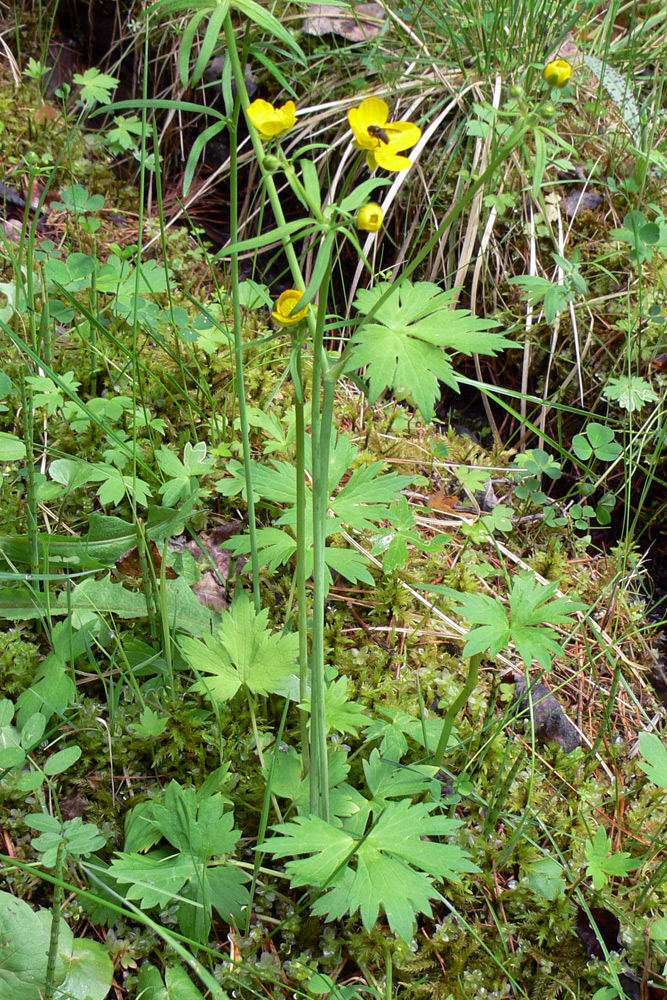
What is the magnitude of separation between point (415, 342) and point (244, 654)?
692 millimetres

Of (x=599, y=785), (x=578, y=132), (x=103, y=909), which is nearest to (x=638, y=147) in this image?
(x=578, y=132)

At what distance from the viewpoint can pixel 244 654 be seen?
1.39 m

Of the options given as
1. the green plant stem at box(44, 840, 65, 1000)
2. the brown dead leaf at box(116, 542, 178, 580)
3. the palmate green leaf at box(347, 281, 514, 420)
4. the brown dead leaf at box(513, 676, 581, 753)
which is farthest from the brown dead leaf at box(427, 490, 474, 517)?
the green plant stem at box(44, 840, 65, 1000)

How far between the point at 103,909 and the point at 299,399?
1005 mm

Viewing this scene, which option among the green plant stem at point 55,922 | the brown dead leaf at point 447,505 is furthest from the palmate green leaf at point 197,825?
the brown dead leaf at point 447,505

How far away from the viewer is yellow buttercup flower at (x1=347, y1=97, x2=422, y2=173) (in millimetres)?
965

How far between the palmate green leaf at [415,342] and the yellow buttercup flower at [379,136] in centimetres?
17

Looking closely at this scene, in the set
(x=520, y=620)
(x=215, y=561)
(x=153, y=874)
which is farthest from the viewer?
(x=215, y=561)

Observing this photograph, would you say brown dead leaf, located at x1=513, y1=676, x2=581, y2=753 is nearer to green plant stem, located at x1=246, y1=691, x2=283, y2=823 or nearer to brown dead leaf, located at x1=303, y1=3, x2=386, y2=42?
green plant stem, located at x1=246, y1=691, x2=283, y2=823

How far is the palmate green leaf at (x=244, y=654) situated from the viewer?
53.3 inches

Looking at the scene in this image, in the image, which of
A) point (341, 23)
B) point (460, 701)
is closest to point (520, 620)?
point (460, 701)

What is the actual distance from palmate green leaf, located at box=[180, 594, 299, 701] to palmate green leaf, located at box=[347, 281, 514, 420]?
1.86 feet

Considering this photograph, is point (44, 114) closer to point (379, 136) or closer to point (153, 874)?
point (379, 136)

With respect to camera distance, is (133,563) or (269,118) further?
(133,563)
